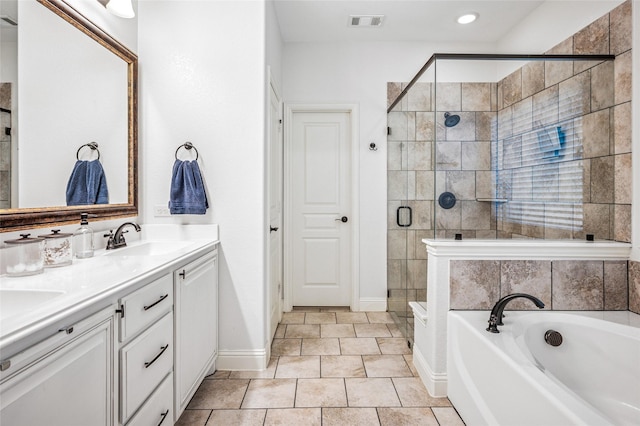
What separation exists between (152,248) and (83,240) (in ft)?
1.59

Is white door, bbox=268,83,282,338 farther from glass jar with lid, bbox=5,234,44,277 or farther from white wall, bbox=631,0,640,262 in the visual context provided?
white wall, bbox=631,0,640,262

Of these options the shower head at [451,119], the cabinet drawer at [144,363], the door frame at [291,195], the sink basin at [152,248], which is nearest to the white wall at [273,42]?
the door frame at [291,195]

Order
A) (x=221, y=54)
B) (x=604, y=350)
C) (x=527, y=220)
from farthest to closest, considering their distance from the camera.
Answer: (x=221, y=54), (x=527, y=220), (x=604, y=350)

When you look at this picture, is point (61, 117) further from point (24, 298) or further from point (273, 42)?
point (273, 42)

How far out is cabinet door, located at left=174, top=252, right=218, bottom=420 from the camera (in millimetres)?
1683

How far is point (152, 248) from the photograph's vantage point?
2.13 meters

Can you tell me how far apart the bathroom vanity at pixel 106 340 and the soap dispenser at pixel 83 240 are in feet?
0.16

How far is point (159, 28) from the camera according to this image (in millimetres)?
2285

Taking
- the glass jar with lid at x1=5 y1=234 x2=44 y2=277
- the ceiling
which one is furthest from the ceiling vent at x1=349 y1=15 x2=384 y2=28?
the glass jar with lid at x1=5 y1=234 x2=44 y2=277

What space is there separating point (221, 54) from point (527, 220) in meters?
2.23

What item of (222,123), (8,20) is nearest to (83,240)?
(8,20)

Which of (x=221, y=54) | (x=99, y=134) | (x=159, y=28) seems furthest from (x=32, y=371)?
(x=159, y=28)

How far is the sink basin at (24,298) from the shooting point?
3.64 feet

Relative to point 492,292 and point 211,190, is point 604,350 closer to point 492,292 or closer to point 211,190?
point 492,292
